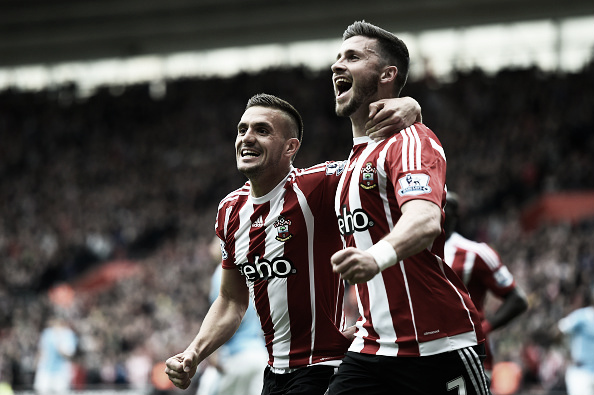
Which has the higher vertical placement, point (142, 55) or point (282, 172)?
point (142, 55)

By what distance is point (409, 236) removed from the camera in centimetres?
307

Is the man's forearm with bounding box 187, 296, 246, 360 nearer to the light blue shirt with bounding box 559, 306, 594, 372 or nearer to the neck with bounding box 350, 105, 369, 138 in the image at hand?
the neck with bounding box 350, 105, 369, 138

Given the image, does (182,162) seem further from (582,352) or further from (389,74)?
(389,74)

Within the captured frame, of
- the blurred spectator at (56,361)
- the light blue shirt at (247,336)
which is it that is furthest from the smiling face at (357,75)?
the blurred spectator at (56,361)

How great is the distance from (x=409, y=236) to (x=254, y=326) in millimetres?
4960

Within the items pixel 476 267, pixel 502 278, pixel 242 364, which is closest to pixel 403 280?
pixel 476 267

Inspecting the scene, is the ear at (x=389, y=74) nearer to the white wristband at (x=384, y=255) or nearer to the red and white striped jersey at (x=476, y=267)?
the white wristband at (x=384, y=255)

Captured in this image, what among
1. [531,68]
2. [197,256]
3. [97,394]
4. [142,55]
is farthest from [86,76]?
[97,394]

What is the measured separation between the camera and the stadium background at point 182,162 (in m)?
18.2

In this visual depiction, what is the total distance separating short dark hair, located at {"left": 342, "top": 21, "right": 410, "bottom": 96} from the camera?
394 cm

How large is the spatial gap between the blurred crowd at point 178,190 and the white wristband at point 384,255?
35.8 ft

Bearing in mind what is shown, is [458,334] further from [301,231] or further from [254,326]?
[254,326]

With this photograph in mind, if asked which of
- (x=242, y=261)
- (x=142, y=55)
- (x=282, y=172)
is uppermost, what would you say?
(x=142, y=55)

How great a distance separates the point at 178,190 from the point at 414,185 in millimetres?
22866
